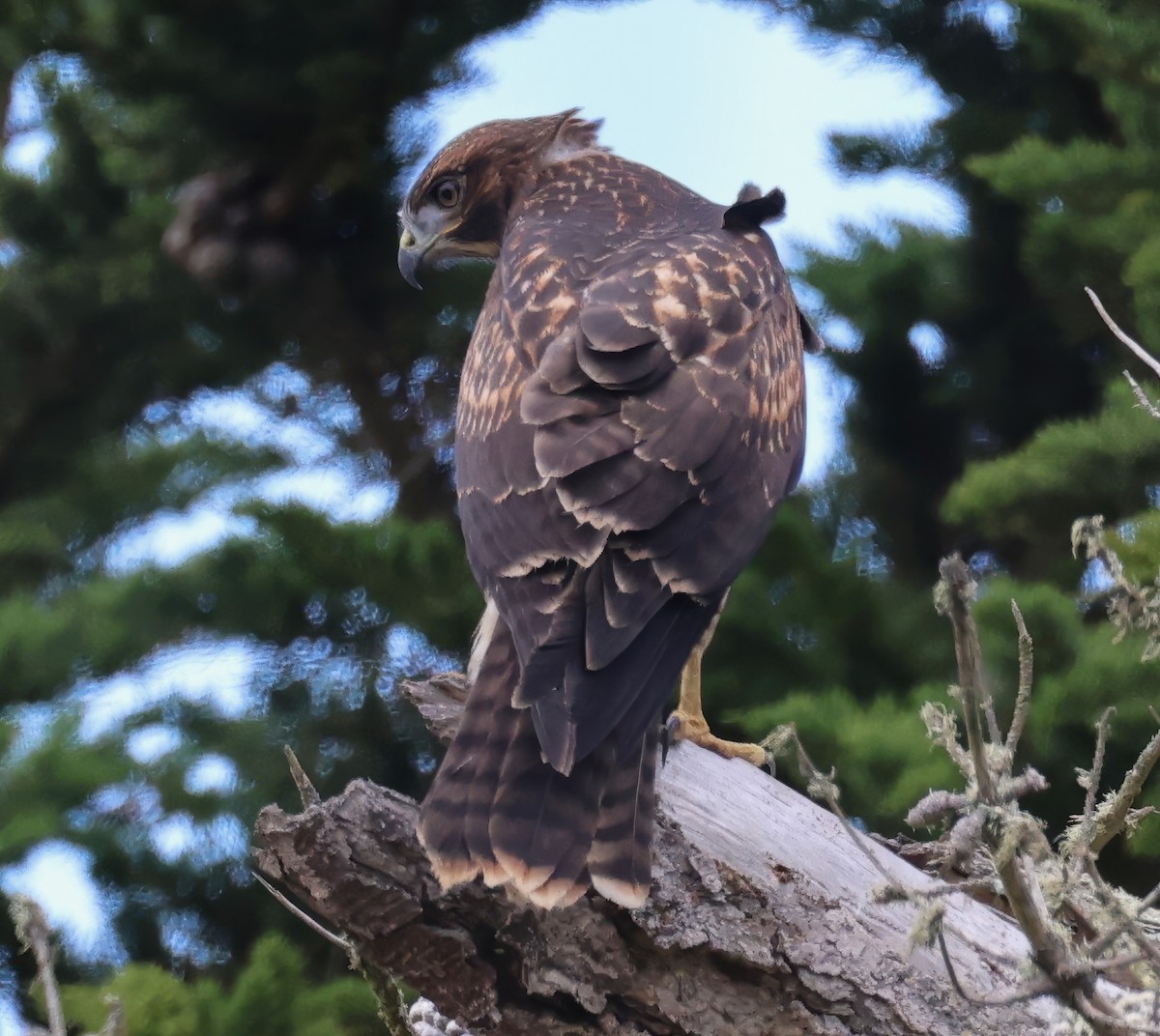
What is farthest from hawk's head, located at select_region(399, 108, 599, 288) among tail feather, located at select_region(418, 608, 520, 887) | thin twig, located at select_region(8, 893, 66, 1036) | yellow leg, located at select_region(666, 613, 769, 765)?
thin twig, located at select_region(8, 893, 66, 1036)

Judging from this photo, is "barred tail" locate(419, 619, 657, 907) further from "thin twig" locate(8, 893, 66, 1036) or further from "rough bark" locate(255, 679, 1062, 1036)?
"thin twig" locate(8, 893, 66, 1036)

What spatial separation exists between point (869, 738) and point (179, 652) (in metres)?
2.65

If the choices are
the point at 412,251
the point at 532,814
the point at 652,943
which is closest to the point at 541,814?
the point at 532,814

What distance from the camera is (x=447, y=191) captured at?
12.3 ft

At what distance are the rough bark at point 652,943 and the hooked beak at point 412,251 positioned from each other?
70.3 inches

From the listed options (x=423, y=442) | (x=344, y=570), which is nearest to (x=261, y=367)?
(x=423, y=442)

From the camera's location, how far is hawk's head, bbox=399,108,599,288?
3730mm

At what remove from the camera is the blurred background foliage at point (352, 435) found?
4164mm

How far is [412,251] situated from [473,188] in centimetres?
23

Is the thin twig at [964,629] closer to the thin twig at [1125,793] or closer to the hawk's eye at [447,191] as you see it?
the thin twig at [1125,793]

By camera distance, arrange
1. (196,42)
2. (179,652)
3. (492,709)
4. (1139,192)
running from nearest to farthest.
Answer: (492,709)
(1139,192)
(179,652)
(196,42)

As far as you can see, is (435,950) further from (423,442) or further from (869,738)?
(423,442)

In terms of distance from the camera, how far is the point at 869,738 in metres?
3.79

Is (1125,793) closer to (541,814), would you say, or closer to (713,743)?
(541,814)
